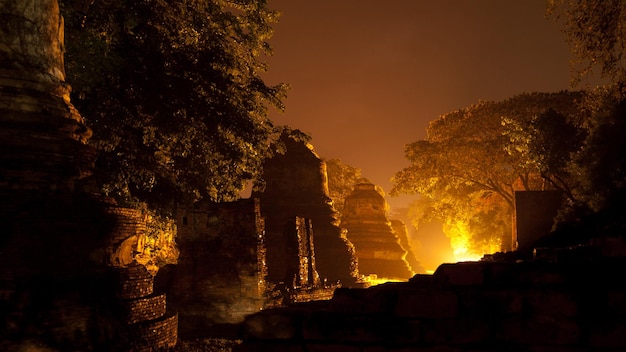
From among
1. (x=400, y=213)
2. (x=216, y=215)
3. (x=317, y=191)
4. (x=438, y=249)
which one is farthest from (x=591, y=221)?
(x=400, y=213)

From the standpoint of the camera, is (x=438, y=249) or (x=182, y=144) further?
(x=438, y=249)

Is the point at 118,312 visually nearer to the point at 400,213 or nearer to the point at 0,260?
the point at 0,260

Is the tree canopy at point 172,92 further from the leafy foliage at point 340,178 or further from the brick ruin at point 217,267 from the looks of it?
the leafy foliage at point 340,178

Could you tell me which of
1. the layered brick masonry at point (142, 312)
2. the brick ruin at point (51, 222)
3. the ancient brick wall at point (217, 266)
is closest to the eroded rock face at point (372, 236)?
the ancient brick wall at point (217, 266)

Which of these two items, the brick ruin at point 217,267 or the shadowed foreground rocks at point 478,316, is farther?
the brick ruin at point 217,267

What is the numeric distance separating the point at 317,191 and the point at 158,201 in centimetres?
1461

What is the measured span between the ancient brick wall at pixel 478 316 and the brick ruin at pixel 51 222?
4.12 metres

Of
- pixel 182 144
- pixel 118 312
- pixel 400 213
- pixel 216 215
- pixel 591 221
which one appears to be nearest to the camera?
pixel 118 312

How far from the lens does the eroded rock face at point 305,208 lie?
24.8 meters

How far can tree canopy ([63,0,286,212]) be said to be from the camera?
9.98 metres

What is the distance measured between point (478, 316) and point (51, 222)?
5243 mm

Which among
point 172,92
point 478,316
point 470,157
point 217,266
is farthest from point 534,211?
point 478,316

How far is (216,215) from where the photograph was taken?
1379 cm

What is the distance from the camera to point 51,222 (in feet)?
18.6
